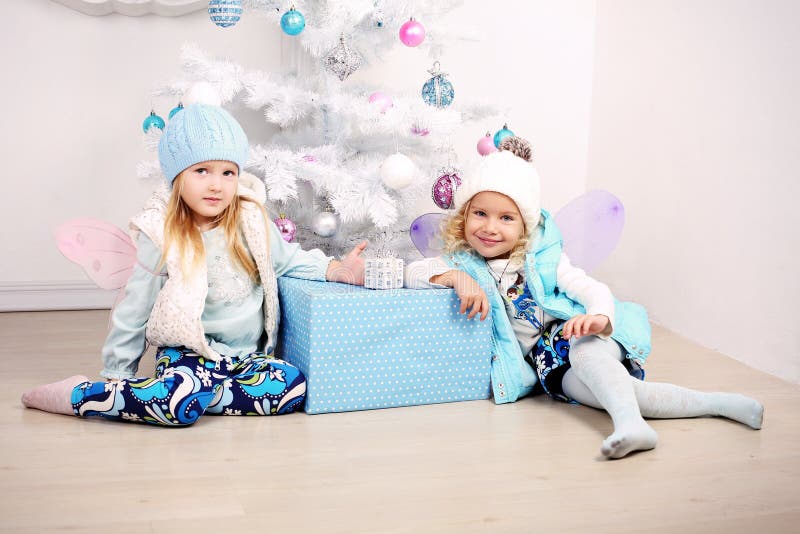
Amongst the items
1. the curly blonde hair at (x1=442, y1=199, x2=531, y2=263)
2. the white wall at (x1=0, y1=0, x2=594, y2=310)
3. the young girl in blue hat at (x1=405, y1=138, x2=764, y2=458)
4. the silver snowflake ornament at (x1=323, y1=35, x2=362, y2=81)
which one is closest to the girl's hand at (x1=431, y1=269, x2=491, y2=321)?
the young girl in blue hat at (x1=405, y1=138, x2=764, y2=458)

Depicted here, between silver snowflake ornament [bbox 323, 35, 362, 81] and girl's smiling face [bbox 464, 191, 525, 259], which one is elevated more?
silver snowflake ornament [bbox 323, 35, 362, 81]

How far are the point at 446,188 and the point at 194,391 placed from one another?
0.85m

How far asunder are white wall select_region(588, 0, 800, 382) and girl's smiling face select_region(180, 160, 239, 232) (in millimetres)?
1190

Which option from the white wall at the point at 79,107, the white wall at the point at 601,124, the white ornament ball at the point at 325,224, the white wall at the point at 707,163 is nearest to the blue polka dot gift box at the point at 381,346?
the white ornament ball at the point at 325,224

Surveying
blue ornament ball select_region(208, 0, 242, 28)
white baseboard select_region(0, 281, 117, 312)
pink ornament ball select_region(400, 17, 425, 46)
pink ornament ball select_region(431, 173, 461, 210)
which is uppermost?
blue ornament ball select_region(208, 0, 242, 28)

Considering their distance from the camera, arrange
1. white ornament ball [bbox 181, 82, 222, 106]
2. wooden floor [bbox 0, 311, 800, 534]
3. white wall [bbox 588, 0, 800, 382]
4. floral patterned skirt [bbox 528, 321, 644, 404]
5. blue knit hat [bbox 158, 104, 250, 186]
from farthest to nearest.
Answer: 1. white wall [bbox 588, 0, 800, 382]
2. white ornament ball [bbox 181, 82, 222, 106]
3. floral patterned skirt [bbox 528, 321, 644, 404]
4. blue knit hat [bbox 158, 104, 250, 186]
5. wooden floor [bbox 0, 311, 800, 534]

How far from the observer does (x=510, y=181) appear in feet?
6.15

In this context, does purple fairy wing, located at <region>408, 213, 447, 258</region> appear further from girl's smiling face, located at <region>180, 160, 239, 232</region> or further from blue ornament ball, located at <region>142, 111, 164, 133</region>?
blue ornament ball, located at <region>142, 111, 164, 133</region>

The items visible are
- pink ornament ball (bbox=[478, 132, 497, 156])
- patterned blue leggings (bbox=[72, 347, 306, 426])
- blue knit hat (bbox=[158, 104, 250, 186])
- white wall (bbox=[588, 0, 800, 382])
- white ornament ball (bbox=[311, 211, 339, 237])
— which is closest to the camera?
patterned blue leggings (bbox=[72, 347, 306, 426])

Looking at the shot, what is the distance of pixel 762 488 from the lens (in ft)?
4.67

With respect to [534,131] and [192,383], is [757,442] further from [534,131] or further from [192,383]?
[534,131]

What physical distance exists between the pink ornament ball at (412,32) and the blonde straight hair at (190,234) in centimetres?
59

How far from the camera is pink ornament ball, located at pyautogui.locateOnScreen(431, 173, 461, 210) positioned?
2.21 meters

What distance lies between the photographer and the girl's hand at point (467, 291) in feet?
5.96
